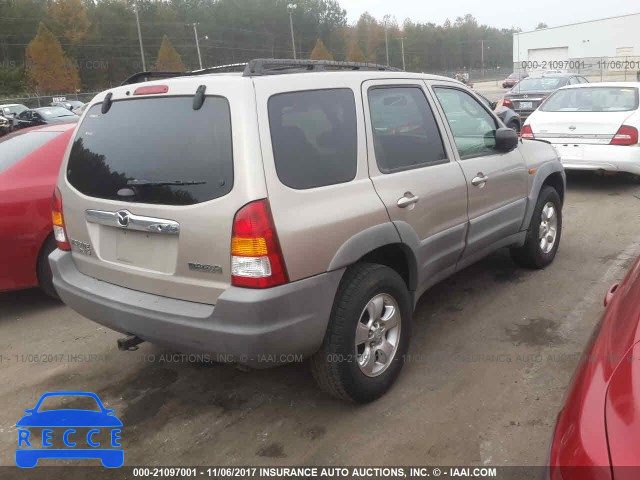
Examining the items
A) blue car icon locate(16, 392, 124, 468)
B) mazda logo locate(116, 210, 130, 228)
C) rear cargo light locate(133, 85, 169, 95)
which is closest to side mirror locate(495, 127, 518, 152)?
rear cargo light locate(133, 85, 169, 95)

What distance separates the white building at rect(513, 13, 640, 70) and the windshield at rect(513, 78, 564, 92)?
49.7 meters

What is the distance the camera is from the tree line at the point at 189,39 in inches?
2093

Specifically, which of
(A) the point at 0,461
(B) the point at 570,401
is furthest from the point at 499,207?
(A) the point at 0,461

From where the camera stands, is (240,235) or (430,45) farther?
(430,45)

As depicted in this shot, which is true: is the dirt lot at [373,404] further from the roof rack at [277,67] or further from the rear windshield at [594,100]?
the rear windshield at [594,100]

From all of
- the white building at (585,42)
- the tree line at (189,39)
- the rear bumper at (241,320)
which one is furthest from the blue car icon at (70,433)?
the white building at (585,42)

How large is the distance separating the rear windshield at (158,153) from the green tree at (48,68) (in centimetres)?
5091

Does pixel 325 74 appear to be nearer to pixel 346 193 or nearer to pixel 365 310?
pixel 346 193

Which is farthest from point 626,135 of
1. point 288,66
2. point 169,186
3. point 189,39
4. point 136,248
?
point 189,39

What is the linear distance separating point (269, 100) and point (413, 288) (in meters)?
1.46

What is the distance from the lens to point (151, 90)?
9.71ft

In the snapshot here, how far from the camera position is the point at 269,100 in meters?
2.72

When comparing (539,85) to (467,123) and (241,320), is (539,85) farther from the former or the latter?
(241,320)

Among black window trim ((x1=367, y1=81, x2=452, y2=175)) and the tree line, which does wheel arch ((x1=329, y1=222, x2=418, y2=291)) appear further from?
the tree line
